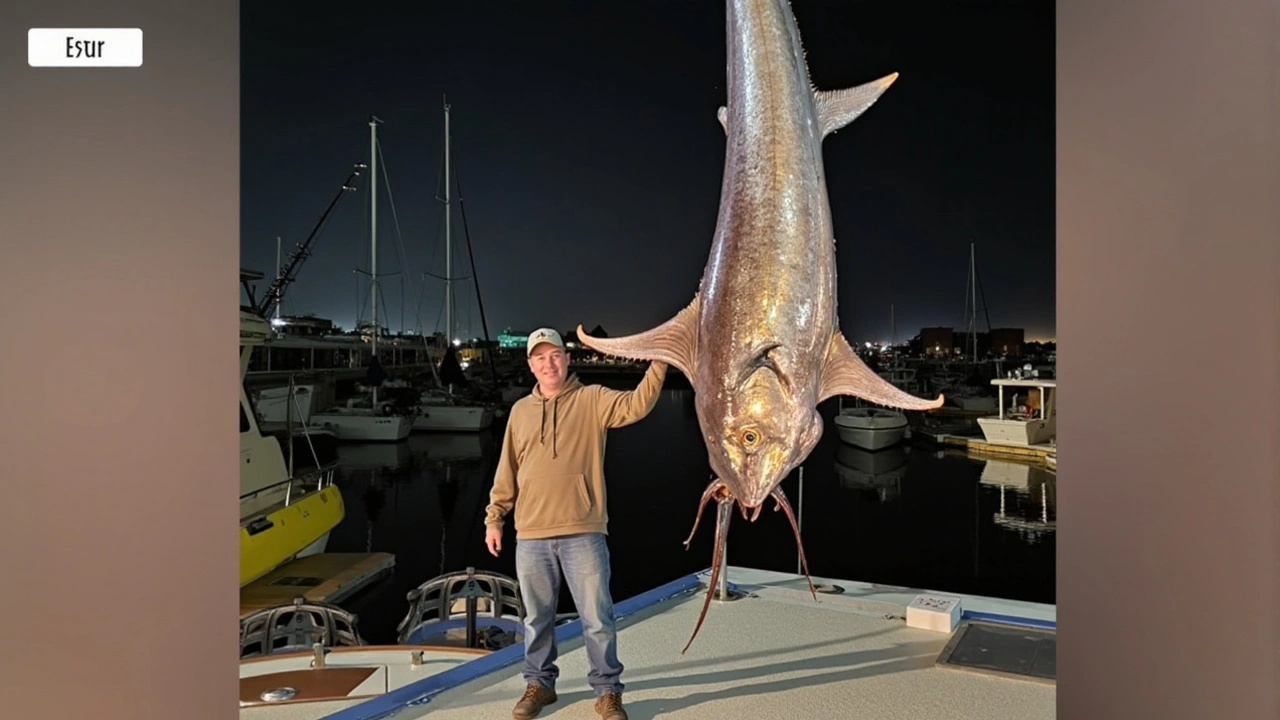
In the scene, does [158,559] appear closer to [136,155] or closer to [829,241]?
[136,155]

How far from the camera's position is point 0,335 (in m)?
1.50

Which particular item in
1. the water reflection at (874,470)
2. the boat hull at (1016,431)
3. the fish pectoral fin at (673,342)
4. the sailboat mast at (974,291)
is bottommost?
the water reflection at (874,470)

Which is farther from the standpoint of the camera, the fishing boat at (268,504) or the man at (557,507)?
the fishing boat at (268,504)

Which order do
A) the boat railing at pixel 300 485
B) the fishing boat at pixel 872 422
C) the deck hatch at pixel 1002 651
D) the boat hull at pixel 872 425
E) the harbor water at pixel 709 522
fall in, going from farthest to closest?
the harbor water at pixel 709 522 < the fishing boat at pixel 872 422 < the boat hull at pixel 872 425 < the boat railing at pixel 300 485 < the deck hatch at pixel 1002 651

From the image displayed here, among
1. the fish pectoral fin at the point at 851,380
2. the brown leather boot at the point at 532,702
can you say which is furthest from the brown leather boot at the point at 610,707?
the fish pectoral fin at the point at 851,380

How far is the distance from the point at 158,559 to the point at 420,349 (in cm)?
843

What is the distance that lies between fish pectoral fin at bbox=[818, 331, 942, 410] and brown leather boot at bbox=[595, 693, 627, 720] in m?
1.06

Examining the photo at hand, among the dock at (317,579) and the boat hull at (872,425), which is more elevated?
the boat hull at (872,425)

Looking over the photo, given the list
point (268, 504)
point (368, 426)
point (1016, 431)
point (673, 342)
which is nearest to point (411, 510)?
point (368, 426)

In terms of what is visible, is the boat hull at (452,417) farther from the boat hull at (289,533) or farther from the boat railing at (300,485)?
the boat hull at (289,533)

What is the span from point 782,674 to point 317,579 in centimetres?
456

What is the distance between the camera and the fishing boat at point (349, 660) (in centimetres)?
224

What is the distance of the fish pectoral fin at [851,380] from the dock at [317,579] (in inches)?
180

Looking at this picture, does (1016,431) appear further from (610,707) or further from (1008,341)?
(610,707)
